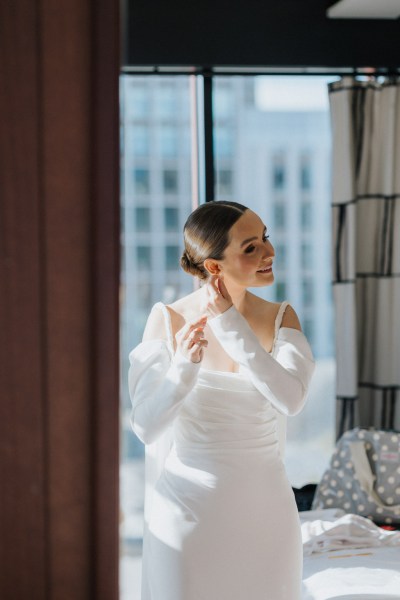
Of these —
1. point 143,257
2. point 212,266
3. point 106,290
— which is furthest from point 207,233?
point 143,257

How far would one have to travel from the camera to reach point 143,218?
367cm

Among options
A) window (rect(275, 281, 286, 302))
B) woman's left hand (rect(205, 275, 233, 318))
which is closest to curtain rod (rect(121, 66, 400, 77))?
window (rect(275, 281, 286, 302))

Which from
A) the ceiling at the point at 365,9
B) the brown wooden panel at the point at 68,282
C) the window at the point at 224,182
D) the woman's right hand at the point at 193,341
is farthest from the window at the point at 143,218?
the brown wooden panel at the point at 68,282

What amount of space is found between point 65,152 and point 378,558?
2.58 m

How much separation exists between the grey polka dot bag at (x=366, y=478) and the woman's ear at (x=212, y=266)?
173 cm

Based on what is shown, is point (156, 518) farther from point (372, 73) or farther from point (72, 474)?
point (372, 73)

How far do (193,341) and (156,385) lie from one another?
0.15 meters

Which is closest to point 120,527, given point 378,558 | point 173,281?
point 378,558

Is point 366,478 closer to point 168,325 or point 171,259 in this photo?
point 171,259

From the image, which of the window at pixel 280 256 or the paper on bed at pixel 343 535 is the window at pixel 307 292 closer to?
the window at pixel 280 256

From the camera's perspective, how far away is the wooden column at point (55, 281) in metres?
0.48

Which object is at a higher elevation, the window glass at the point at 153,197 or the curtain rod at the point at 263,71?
the curtain rod at the point at 263,71

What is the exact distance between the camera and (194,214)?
195cm

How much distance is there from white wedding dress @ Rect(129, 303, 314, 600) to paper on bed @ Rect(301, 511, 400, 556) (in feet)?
3.50
